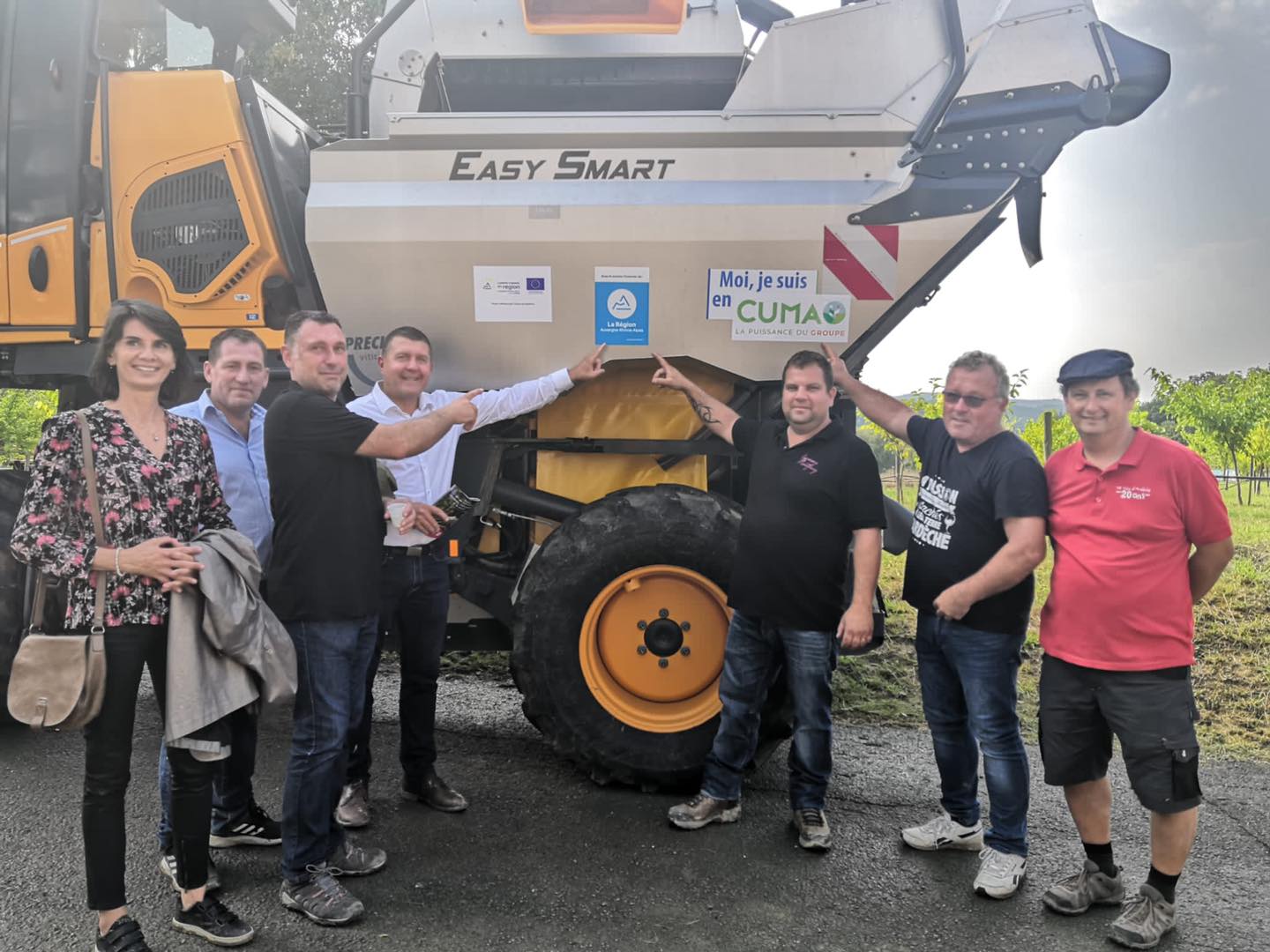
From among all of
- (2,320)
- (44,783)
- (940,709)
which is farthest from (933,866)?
(2,320)

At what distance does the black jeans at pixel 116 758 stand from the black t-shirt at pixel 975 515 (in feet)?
7.44

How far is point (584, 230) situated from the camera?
132 inches

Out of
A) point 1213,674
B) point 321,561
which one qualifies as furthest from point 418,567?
point 1213,674

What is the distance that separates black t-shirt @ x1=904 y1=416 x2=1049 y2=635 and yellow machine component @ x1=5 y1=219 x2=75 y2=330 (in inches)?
134

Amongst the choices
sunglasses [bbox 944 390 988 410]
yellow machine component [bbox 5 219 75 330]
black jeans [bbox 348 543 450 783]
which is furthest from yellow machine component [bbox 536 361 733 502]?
yellow machine component [bbox 5 219 75 330]

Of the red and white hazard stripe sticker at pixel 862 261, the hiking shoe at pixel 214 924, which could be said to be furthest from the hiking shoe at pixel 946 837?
the hiking shoe at pixel 214 924

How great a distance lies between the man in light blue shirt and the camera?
9.62ft

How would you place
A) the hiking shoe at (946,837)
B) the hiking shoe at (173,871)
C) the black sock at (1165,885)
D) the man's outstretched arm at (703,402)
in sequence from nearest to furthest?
the black sock at (1165,885), the hiking shoe at (173,871), the hiking shoe at (946,837), the man's outstretched arm at (703,402)

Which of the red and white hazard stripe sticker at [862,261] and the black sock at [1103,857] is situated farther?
the red and white hazard stripe sticker at [862,261]

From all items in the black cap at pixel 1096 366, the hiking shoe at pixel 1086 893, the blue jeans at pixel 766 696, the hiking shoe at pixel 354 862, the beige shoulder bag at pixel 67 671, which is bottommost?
the hiking shoe at pixel 354 862

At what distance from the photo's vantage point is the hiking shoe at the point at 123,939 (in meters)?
2.40

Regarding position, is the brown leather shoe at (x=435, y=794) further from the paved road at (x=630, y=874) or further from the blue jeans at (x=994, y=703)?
the blue jeans at (x=994, y=703)

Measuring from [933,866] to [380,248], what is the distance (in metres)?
2.95

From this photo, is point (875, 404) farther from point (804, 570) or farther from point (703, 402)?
point (804, 570)
